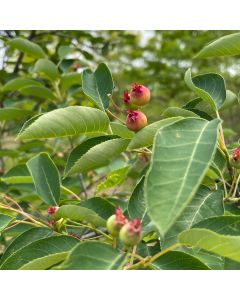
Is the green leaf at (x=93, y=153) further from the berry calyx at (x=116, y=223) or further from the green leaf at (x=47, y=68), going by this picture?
the green leaf at (x=47, y=68)

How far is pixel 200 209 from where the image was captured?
2.95ft

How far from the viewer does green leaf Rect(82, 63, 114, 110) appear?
1081 millimetres

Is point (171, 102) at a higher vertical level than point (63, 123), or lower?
lower

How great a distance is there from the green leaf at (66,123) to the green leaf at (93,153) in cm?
4

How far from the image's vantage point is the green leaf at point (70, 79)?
210 cm

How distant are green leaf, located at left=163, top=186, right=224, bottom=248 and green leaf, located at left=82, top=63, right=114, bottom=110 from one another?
0.28 m

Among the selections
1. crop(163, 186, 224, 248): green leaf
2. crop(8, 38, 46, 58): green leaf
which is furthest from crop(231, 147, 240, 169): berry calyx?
crop(8, 38, 46, 58): green leaf

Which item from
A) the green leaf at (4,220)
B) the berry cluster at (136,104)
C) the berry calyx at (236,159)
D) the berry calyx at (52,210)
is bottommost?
the berry calyx at (52,210)

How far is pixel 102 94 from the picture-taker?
1.10 metres

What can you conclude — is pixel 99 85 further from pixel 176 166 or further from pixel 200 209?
pixel 176 166

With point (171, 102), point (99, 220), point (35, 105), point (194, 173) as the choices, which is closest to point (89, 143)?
point (99, 220)

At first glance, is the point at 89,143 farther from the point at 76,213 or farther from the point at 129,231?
the point at 129,231

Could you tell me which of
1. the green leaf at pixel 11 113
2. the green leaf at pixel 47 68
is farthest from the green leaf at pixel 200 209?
the green leaf at pixel 47 68

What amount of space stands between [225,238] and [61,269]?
209 millimetres
